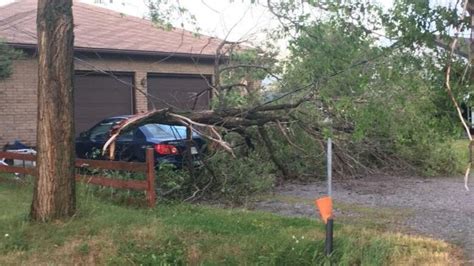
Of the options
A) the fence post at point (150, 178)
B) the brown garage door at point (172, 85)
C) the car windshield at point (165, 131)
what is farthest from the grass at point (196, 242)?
the brown garage door at point (172, 85)

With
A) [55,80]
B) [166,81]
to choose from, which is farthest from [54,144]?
[166,81]

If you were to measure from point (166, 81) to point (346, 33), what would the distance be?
1313 centimetres

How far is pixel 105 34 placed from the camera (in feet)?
63.5

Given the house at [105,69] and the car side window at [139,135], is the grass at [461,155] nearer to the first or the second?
the house at [105,69]

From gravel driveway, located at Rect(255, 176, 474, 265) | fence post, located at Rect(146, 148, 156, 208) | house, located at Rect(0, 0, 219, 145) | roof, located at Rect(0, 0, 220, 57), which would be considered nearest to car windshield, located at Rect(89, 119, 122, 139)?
house, located at Rect(0, 0, 219, 145)

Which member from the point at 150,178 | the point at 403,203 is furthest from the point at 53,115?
the point at 403,203

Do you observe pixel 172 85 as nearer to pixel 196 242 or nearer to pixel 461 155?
pixel 461 155

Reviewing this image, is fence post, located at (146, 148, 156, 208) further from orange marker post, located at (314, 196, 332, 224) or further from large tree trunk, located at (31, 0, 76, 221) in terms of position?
orange marker post, located at (314, 196, 332, 224)

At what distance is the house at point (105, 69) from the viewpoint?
16.5m

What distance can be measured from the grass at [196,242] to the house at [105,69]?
22.0 ft

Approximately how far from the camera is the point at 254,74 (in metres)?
13.4

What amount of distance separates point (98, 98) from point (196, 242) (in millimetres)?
11744

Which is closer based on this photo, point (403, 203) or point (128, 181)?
point (128, 181)

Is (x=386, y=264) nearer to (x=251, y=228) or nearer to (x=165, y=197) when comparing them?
(x=251, y=228)
